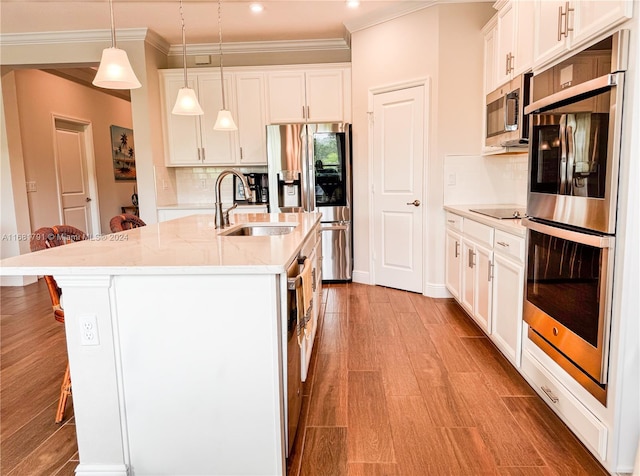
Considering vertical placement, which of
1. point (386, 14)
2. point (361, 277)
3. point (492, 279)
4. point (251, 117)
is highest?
point (386, 14)

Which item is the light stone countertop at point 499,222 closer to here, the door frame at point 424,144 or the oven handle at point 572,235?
the oven handle at point 572,235

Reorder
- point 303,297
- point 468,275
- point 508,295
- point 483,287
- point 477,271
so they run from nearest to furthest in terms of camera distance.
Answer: point 303,297 < point 508,295 < point 483,287 < point 477,271 < point 468,275

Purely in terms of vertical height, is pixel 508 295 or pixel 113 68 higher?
pixel 113 68

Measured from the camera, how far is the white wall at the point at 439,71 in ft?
12.4

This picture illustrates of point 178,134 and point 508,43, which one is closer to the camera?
point 508,43

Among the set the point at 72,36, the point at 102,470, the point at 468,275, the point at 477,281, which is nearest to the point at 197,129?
the point at 72,36

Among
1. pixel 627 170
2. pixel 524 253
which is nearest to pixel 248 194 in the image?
pixel 524 253

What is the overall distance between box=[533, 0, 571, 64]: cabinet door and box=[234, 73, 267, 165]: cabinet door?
128 inches

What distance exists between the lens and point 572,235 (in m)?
1.73

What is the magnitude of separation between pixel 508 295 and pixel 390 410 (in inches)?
38.3

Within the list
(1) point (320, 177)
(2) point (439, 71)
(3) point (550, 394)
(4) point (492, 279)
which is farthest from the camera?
(1) point (320, 177)

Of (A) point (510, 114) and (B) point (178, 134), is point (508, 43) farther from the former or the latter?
(B) point (178, 134)

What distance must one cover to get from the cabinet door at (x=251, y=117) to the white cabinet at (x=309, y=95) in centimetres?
12

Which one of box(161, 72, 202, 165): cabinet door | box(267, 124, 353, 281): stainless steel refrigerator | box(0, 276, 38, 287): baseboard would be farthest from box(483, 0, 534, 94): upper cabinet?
box(0, 276, 38, 287): baseboard
